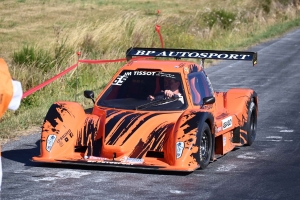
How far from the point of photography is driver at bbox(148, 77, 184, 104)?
10320 millimetres

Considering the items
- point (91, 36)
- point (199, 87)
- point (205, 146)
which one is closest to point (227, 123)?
point (199, 87)

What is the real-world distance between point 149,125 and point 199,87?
133 centimetres

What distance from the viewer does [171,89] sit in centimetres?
1045

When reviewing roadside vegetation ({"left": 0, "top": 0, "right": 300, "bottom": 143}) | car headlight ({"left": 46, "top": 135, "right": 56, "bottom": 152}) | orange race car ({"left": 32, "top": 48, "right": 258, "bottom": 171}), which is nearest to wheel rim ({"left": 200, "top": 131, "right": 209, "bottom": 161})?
orange race car ({"left": 32, "top": 48, "right": 258, "bottom": 171})

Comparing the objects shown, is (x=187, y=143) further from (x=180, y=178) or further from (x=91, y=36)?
(x=91, y=36)

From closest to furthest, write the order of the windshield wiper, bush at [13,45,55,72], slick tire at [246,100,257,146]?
the windshield wiper → slick tire at [246,100,257,146] → bush at [13,45,55,72]

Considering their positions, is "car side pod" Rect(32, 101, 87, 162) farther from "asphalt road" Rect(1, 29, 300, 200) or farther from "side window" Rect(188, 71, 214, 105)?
"side window" Rect(188, 71, 214, 105)

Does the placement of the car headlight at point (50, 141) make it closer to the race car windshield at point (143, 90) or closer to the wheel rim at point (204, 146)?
the race car windshield at point (143, 90)

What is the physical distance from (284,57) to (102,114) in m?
14.5

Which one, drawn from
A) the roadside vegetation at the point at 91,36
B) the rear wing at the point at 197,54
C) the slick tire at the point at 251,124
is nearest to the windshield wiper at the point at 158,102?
the rear wing at the point at 197,54

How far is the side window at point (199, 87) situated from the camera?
1048 cm

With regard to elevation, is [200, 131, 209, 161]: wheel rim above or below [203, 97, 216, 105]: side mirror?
below

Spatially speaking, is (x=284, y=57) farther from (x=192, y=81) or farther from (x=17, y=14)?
(x=17, y=14)

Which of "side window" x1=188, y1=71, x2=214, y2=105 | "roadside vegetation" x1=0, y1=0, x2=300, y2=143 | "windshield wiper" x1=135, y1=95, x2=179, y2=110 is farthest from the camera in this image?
"roadside vegetation" x1=0, y1=0, x2=300, y2=143
